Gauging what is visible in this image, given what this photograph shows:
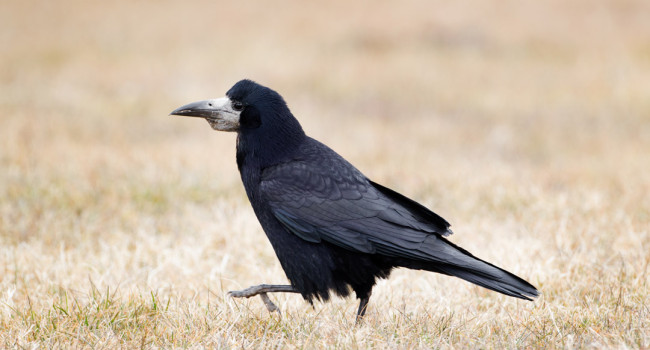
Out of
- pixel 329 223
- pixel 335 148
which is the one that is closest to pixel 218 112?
pixel 329 223

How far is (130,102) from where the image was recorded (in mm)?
9859

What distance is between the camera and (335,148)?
8.26m

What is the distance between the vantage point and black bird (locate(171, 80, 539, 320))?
11.2ft

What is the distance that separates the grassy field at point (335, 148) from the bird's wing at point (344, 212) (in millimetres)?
345

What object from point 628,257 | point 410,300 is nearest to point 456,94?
point 628,257

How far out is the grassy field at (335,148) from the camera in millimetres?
3365

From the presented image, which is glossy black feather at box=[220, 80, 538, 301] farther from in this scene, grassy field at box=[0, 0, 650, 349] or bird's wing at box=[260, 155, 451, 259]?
grassy field at box=[0, 0, 650, 349]

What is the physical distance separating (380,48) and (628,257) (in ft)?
32.1

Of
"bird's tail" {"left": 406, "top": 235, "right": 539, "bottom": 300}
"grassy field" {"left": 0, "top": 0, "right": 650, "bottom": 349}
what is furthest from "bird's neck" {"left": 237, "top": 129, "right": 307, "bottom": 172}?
"bird's tail" {"left": 406, "top": 235, "right": 539, "bottom": 300}

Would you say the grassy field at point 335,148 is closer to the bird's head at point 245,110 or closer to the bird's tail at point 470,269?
the bird's tail at point 470,269

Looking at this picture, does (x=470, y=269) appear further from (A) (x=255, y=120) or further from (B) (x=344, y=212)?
(A) (x=255, y=120)

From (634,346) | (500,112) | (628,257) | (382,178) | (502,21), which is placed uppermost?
(502,21)

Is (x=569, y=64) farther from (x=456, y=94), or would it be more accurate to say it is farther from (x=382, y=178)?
(x=382, y=178)

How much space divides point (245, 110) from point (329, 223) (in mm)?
807
